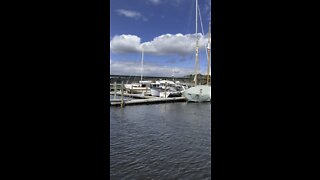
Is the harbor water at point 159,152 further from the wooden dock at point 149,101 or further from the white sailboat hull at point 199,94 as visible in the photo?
the white sailboat hull at point 199,94

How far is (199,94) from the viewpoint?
2964 cm

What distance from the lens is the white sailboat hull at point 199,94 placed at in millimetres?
29641

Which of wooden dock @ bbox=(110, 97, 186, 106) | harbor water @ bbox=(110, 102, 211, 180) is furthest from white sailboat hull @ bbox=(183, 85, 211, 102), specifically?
harbor water @ bbox=(110, 102, 211, 180)

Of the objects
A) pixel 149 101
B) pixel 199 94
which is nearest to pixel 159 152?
pixel 149 101

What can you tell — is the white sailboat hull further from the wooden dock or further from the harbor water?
the harbor water

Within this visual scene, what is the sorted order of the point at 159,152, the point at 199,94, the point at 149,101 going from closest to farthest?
the point at 159,152 → the point at 149,101 → the point at 199,94

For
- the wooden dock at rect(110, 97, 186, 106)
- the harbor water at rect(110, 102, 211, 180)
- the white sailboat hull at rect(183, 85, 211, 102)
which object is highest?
the white sailboat hull at rect(183, 85, 211, 102)

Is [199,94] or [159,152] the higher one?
[199,94]

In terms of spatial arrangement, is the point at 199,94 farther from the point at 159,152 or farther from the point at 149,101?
the point at 159,152

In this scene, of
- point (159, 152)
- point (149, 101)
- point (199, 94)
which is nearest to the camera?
point (159, 152)

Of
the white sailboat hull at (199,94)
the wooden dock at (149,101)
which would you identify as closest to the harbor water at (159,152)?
the wooden dock at (149,101)

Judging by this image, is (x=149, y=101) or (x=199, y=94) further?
(x=199, y=94)

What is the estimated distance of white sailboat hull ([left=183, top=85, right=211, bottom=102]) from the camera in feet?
97.2
